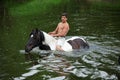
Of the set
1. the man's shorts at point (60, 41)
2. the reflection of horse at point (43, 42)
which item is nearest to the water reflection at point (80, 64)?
the reflection of horse at point (43, 42)

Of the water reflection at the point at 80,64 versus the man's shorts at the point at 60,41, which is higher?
the man's shorts at the point at 60,41

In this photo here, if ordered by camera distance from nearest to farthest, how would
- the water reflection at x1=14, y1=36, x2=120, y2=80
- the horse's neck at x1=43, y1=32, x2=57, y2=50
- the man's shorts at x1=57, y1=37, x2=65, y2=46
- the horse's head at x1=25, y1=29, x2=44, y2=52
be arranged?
the water reflection at x1=14, y1=36, x2=120, y2=80, the horse's head at x1=25, y1=29, x2=44, y2=52, the horse's neck at x1=43, y1=32, x2=57, y2=50, the man's shorts at x1=57, y1=37, x2=65, y2=46

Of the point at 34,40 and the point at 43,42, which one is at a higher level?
the point at 34,40

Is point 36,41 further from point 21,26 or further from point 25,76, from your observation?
point 21,26

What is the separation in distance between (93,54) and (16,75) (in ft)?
20.4

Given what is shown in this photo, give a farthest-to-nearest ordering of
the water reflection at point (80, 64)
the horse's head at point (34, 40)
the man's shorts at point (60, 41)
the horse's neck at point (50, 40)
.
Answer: the man's shorts at point (60, 41), the horse's neck at point (50, 40), the horse's head at point (34, 40), the water reflection at point (80, 64)

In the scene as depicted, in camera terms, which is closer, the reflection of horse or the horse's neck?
the reflection of horse

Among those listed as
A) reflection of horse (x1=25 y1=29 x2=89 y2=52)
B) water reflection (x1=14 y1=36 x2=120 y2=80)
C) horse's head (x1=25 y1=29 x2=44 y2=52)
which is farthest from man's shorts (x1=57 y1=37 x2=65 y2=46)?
horse's head (x1=25 y1=29 x2=44 y2=52)

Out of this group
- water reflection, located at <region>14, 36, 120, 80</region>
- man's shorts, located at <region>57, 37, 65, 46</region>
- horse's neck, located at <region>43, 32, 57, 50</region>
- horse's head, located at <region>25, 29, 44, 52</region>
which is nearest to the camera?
water reflection, located at <region>14, 36, 120, 80</region>

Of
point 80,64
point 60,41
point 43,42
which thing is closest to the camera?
point 80,64

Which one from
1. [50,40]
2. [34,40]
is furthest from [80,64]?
[34,40]

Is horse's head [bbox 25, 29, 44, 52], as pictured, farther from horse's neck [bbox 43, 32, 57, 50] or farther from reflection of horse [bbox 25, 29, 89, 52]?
horse's neck [bbox 43, 32, 57, 50]

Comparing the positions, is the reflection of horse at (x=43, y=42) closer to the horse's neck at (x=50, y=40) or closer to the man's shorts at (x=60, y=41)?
the horse's neck at (x=50, y=40)

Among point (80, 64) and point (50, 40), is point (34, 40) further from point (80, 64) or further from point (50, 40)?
point (80, 64)
